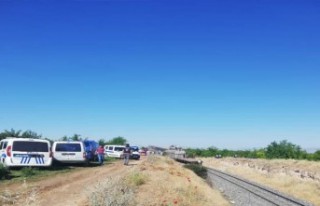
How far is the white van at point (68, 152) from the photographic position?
28.3 meters

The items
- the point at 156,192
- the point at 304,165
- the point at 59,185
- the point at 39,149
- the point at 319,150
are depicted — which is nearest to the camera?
the point at 156,192

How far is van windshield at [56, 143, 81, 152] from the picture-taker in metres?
28.4

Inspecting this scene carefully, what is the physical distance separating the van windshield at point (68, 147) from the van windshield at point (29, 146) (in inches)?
158

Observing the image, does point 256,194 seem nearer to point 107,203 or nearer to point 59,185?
point 59,185

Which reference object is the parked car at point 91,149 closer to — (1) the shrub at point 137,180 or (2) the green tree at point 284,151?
(1) the shrub at point 137,180

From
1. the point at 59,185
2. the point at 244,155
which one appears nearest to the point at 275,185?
the point at 59,185

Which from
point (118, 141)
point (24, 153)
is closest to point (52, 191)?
point (24, 153)

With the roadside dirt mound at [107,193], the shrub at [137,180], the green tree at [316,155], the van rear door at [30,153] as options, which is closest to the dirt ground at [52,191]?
the roadside dirt mound at [107,193]

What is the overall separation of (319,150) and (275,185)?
5606cm

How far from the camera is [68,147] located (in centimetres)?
2861

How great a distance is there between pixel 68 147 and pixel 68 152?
30cm

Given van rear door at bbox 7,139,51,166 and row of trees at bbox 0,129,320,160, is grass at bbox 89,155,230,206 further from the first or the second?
row of trees at bbox 0,129,320,160

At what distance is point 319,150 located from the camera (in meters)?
89.3

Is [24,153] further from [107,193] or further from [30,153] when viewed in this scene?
[107,193]
